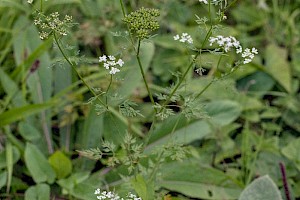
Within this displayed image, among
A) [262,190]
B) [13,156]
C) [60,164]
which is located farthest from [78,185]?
[262,190]

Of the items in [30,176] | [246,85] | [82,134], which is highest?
[246,85]

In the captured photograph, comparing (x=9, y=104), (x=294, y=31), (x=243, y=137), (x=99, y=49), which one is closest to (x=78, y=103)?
(x=9, y=104)

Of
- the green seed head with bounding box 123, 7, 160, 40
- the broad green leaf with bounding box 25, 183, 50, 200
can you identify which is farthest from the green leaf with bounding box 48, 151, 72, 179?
the green seed head with bounding box 123, 7, 160, 40

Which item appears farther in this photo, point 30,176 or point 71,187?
point 30,176

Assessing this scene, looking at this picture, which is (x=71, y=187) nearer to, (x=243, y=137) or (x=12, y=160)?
(x=12, y=160)

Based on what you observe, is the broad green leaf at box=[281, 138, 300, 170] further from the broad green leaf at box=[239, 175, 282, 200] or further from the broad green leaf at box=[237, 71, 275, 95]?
the broad green leaf at box=[237, 71, 275, 95]

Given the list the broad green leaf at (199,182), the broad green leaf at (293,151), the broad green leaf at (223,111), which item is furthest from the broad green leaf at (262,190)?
the broad green leaf at (223,111)
